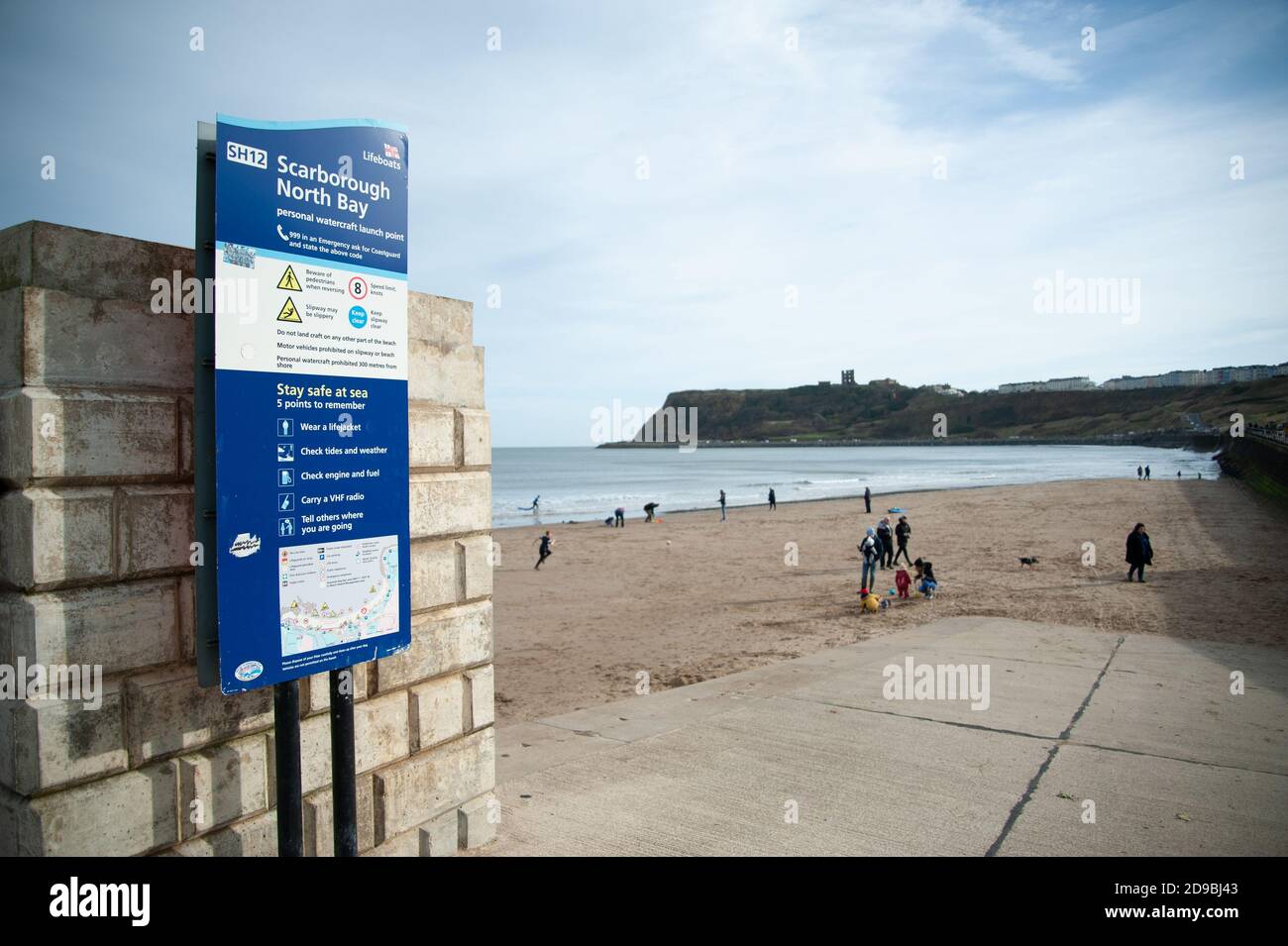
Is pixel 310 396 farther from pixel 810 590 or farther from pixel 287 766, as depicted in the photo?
pixel 810 590

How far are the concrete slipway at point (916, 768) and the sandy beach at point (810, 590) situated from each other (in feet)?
9.01

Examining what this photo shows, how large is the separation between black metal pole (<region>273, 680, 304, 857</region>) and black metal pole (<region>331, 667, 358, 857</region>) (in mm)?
232

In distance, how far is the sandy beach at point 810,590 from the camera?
11.8 meters

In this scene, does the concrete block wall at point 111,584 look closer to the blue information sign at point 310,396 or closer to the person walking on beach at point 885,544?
the blue information sign at point 310,396

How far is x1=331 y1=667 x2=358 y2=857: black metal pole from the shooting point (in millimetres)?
3539

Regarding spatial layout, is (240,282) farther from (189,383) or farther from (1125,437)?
(1125,437)

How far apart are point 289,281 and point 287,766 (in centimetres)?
195

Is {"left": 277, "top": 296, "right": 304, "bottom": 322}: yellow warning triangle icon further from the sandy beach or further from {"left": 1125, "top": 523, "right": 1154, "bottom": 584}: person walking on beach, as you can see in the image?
{"left": 1125, "top": 523, "right": 1154, "bottom": 584}: person walking on beach

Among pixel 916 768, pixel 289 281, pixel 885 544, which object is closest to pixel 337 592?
pixel 289 281

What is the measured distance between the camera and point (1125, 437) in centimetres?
16025

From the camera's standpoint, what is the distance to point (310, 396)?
11.1ft

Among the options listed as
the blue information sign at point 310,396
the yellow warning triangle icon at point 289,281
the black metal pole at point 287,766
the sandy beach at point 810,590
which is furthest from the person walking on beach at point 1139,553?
the yellow warning triangle icon at point 289,281

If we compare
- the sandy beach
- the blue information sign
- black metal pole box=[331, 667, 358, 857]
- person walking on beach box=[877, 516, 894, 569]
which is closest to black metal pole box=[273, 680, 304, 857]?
the blue information sign
